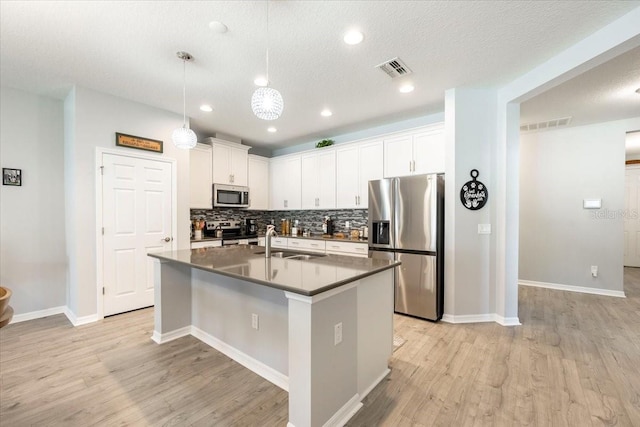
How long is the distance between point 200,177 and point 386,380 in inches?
154

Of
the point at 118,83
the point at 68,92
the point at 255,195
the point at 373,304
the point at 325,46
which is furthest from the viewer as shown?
the point at 255,195

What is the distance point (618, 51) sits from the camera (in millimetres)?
2121

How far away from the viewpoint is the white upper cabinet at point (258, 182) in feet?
17.5

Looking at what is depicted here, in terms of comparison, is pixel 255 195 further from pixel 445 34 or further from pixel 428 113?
pixel 445 34

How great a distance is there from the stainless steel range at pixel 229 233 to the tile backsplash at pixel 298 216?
0.09m

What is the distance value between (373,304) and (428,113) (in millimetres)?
3043

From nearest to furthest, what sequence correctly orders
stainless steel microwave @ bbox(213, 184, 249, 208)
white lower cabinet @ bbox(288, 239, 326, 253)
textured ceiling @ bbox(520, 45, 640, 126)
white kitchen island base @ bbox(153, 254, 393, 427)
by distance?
white kitchen island base @ bbox(153, 254, 393, 427) < textured ceiling @ bbox(520, 45, 640, 126) < white lower cabinet @ bbox(288, 239, 326, 253) < stainless steel microwave @ bbox(213, 184, 249, 208)

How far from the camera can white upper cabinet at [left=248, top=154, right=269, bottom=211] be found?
5.33 metres

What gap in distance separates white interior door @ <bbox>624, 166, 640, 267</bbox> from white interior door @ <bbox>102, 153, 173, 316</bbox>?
→ 948 cm

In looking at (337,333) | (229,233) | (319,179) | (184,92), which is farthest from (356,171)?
(337,333)

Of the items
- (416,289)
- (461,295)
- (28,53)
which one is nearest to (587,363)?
(461,295)

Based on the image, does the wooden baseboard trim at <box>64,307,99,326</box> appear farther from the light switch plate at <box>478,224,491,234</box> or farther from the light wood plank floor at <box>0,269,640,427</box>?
the light switch plate at <box>478,224,491,234</box>

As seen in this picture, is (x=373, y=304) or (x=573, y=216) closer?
(x=373, y=304)

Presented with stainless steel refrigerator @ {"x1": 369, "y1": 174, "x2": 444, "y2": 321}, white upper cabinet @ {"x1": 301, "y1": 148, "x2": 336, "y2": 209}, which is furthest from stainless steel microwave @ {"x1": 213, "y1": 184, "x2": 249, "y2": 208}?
stainless steel refrigerator @ {"x1": 369, "y1": 174, "x2": 444, "y2": 321}
